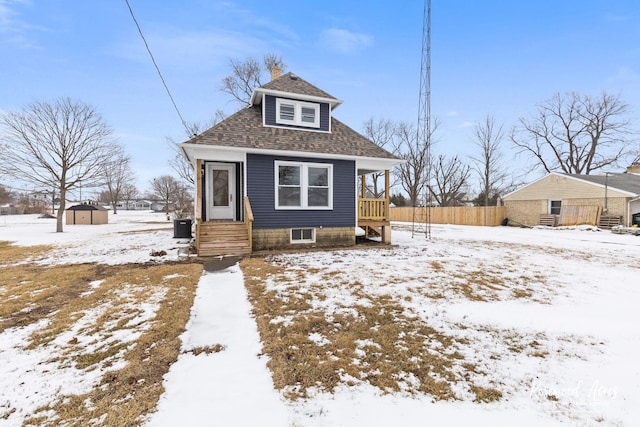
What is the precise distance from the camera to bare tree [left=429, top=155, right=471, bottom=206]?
35.4 meters

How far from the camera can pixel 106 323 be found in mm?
3963

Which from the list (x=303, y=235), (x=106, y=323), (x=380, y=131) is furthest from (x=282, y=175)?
(x=380, y=131)

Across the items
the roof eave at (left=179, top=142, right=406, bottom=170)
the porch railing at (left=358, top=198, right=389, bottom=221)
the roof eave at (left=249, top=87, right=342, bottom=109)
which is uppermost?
the roof eave at (left=249, top=87, right=342, bottom=109)

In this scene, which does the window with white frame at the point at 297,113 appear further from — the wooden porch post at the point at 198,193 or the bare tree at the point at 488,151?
the bare tree at the point at 488,151

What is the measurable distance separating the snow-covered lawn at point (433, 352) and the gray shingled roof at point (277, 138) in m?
4.62

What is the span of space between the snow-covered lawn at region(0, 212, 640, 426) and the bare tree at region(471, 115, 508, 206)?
28053mm

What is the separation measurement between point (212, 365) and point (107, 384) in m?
0.90

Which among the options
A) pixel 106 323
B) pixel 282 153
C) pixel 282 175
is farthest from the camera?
pixel 282 175

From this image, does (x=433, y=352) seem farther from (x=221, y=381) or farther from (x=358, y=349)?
(x=221, y=381)

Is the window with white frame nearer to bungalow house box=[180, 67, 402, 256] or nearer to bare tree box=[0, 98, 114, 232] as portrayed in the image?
bungalow house box=[180, 67, 402, 256]

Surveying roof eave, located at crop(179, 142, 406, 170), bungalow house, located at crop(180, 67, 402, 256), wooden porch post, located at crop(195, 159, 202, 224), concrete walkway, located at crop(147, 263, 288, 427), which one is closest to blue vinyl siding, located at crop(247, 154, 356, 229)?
bungalow house, located at crop(180, 67, 402, 256)

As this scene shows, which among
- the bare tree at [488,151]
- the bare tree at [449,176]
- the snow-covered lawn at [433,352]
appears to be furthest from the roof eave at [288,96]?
the bare tree at [449,176]

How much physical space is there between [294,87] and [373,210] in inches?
220

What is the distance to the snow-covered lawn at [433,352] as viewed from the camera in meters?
2.34
